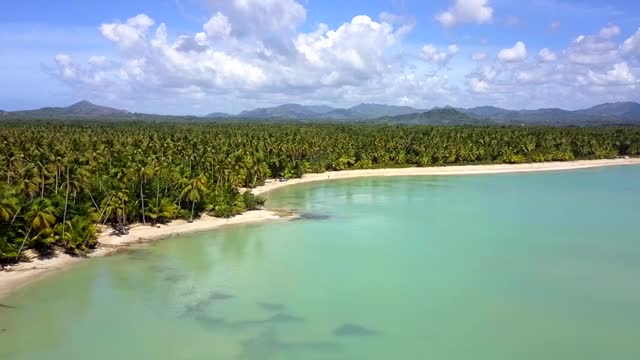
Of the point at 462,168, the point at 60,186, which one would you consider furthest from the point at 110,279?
the point at 462,168

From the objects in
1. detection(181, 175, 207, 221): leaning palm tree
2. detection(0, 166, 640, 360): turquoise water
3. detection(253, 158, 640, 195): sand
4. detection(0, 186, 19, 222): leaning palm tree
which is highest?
detection(0, 186, 19, 222): leaning palm tree

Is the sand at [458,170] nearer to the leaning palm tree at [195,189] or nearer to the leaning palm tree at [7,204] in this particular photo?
the leaning palm tree at [195,189]

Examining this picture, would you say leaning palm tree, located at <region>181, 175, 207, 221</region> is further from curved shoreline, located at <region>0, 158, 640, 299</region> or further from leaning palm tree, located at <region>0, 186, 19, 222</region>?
leaning palm tree, located at <region>0, 186, 19, 222</region>

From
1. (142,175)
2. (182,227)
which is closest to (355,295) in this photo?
(182,227)

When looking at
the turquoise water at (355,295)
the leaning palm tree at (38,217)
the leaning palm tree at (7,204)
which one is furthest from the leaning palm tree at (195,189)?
the leaning palm tree at (7,204)

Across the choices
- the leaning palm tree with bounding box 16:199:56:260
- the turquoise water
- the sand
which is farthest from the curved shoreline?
the leaning palm tree with bounding box 16:199:56:260

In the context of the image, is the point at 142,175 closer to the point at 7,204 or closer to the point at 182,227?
the point at 182,227
